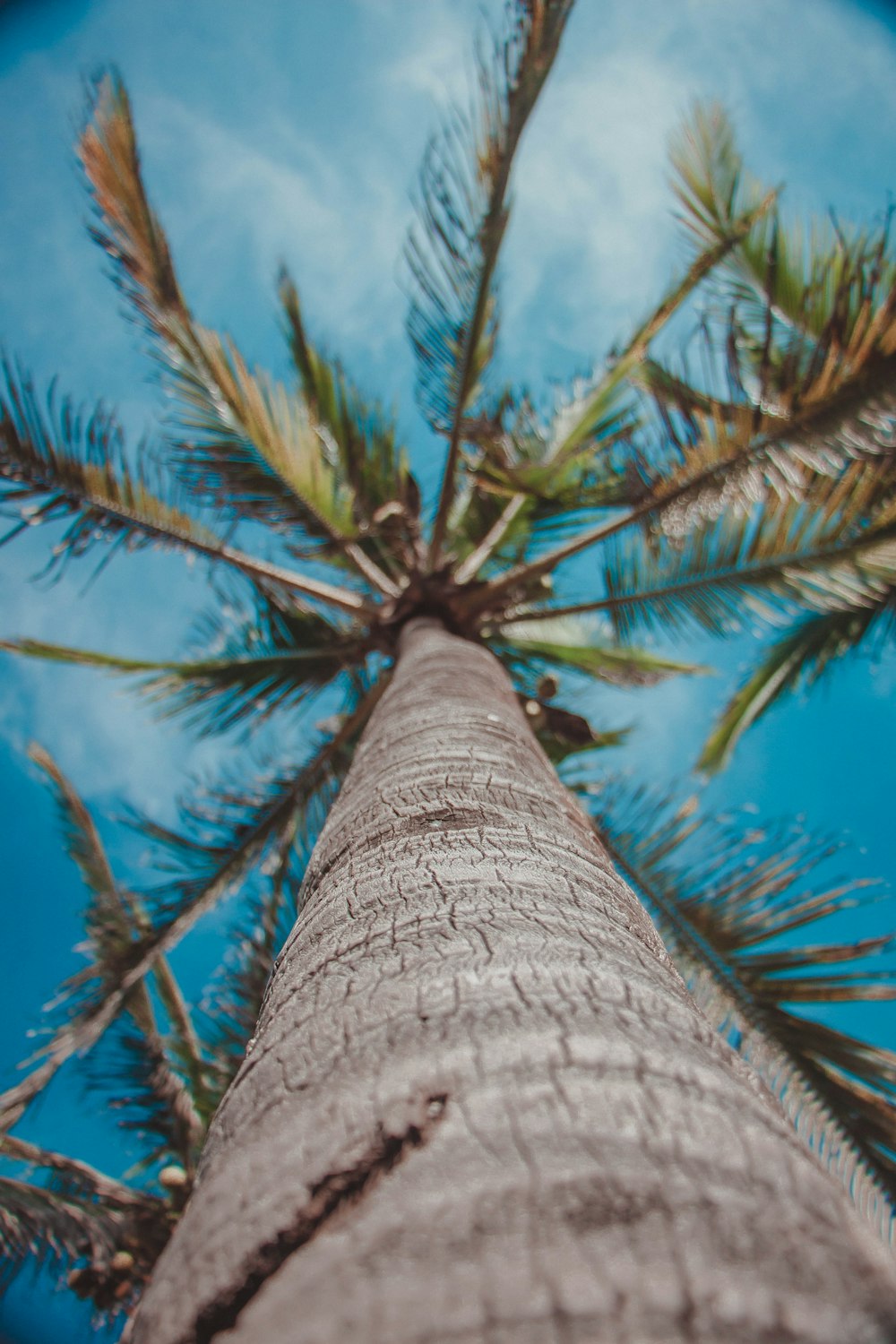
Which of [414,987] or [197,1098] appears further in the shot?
[197,1098]

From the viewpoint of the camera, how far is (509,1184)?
0.48 m

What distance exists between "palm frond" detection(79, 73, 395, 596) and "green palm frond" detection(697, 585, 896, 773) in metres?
2.52

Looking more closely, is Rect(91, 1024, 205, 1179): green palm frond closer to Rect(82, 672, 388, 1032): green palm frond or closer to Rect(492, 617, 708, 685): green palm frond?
Rect(82, 672, 388, 1032): green palm frond

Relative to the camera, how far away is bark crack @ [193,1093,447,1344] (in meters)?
0.48

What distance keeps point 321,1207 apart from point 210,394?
4.41 metres

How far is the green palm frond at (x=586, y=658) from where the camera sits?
18.3 ft

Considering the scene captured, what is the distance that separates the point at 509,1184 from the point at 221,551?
3937mm

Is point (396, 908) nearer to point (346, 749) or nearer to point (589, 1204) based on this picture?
point (589, 1204)

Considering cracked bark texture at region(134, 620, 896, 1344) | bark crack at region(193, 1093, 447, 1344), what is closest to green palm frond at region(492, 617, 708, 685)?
cracked bark texture at region(134, 620, 896, 1344)

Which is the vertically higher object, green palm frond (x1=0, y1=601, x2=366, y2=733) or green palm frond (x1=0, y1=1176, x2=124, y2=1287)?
green palm frond (x1=0, y1=601, x2=366, y2=733)

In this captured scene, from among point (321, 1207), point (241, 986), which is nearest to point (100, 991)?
point (241, 986)

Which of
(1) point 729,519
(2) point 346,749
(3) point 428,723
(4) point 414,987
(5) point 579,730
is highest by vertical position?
(1) point 729,519

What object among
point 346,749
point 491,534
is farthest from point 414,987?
point 491,534

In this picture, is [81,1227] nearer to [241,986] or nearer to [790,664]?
[241,986]
